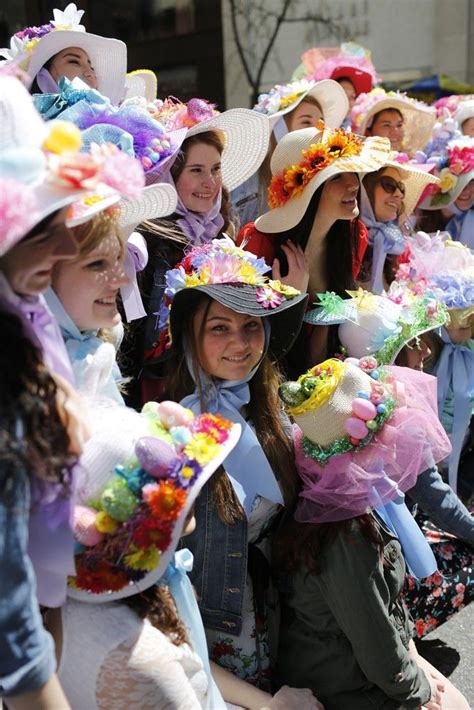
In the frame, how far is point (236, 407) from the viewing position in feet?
7.88

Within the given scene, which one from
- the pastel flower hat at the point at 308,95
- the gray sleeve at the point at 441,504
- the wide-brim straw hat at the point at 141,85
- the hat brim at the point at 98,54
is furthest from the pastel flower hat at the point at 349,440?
the wide-brim straw hat at the point at 141,85

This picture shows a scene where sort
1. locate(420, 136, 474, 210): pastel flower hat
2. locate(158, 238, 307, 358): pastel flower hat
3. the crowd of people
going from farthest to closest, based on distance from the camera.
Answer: locate(420, 136, 474, 210): pastel flower hat → locate(158, 238, 307, 358): pastel flower hat → the crowd of people

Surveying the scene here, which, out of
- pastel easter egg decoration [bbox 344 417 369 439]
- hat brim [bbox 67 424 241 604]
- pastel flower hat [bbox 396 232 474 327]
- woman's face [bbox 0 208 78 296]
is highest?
woman's face [bbox 0 208 78 296]

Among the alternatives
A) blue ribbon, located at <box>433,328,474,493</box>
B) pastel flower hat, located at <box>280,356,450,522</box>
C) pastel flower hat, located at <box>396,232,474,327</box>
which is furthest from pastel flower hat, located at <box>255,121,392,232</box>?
pastel flower hat, located at <box>280,356,450,522</box>

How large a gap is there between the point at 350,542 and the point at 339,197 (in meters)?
1.58

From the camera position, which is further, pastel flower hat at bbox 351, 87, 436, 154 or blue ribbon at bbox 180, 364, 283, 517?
pastel flower hat at bbox 351, 87, 436, 154

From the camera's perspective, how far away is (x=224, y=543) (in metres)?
2.21

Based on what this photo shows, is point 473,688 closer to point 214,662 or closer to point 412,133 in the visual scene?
point 214,662

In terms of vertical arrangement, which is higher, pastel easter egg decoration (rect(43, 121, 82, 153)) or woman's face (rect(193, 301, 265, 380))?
pastel easter egg decoration (rect(43, 121, 82, 153))

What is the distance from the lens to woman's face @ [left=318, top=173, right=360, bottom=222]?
3.24 m

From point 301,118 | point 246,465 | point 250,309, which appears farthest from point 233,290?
point 301,118

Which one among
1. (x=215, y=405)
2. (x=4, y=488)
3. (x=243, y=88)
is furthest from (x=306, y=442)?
(x=243, y=88)

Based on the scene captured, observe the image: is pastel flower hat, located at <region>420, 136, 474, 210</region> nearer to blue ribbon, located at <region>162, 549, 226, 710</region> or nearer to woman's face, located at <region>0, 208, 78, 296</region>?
blue ribbon, located at <region>162, 549, 226, 710</region>

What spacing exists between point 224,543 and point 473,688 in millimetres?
1276
